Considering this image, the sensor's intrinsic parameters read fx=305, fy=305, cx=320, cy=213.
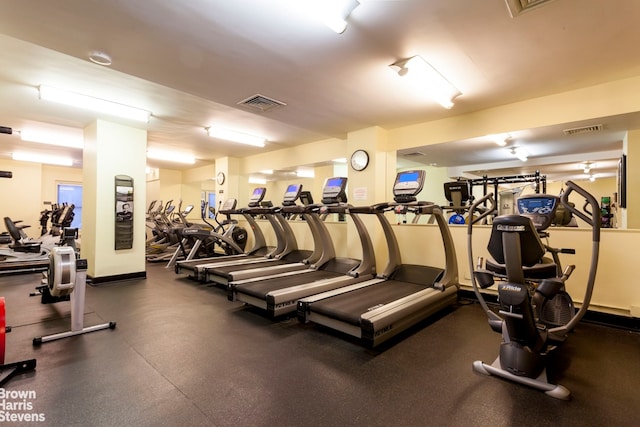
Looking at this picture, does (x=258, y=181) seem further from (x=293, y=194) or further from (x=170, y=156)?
(x=293, y=194)

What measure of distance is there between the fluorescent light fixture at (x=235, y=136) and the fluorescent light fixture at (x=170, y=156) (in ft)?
8.13

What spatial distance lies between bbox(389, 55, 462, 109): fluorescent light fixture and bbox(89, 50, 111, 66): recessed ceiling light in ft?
8.61

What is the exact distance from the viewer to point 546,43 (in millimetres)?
2547

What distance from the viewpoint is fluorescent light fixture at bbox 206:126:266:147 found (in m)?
5.57

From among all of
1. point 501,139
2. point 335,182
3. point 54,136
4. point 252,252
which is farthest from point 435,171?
point 54,136

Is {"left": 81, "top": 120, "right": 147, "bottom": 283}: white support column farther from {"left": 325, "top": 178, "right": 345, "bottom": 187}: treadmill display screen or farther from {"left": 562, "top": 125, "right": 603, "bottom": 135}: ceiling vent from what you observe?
{"left": 562, "top": 125, "right": 603, "bottom": 135}: ceiling vent

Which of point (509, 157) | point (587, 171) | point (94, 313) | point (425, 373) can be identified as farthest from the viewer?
point (587, 171)

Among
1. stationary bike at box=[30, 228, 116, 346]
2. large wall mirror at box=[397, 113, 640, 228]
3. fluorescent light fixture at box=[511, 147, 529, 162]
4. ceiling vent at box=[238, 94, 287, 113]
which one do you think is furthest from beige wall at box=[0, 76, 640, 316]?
stationary bike at box=[30, 228, 116, 346]

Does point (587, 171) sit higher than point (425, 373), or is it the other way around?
point (587, 171)

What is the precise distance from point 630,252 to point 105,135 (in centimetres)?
740

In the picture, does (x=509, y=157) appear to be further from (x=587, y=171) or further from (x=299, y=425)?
(x=299, y=425)

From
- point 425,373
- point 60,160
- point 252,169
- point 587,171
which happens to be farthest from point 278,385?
point 587,171

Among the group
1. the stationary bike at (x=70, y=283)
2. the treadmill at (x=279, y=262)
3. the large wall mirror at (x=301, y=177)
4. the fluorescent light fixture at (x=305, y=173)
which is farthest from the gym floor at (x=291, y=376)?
the fluorescent light fixture at (x=305, y=173)

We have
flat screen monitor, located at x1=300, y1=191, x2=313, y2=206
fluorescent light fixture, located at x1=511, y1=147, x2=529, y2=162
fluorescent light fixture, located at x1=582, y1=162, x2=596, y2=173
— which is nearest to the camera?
fluorescent light fixture, located at x1=511, y1=147, x2=529, y2=162
